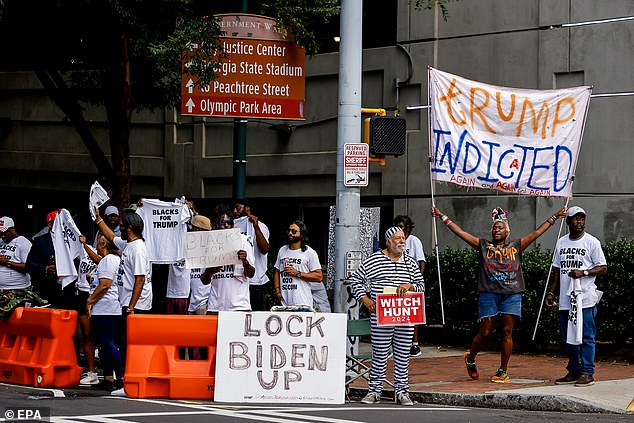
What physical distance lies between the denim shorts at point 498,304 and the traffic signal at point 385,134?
2.05 metres

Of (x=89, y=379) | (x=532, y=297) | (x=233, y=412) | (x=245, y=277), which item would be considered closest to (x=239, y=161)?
(x=245, y=277)

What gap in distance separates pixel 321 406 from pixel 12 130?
16835mm

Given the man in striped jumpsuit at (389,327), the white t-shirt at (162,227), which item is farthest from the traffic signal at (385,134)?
the white t-shirt at (162,227)

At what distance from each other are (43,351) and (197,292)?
219cm

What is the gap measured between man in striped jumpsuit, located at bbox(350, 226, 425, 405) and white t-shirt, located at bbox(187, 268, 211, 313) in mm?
3204

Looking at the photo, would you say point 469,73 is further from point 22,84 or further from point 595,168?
point 22,84

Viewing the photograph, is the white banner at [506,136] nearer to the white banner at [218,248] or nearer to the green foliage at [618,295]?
the green foliage at [618,295]

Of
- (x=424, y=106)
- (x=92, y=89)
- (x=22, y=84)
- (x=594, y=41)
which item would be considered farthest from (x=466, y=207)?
(x=22, y=84)

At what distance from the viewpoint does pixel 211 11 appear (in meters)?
17.9

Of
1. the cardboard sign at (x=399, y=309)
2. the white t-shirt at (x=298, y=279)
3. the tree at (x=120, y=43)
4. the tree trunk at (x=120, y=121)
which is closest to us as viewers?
the cardboard sign at (x=399, y=309)

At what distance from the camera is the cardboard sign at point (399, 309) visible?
12.0 meters

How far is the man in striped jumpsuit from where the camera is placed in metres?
12.2

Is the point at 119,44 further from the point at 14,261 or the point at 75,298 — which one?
the point at 75,298

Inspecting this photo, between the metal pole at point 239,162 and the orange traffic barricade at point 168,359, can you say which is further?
the metal pole at point 239,162
